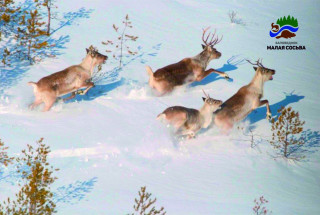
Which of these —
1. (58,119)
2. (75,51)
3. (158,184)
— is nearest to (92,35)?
(75,51)

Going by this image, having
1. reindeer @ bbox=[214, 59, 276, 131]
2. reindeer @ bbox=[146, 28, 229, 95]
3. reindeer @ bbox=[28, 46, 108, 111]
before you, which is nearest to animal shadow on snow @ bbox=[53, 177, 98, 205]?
reindeer @ bbox=[28, 46, 108, 111]

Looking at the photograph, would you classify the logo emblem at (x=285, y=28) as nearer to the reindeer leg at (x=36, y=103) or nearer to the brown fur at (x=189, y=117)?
Answer: the brown fur at (x=189, y=117)

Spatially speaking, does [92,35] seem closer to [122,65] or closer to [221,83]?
[122,65]

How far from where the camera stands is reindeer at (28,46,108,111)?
508 inches

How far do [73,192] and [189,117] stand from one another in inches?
132

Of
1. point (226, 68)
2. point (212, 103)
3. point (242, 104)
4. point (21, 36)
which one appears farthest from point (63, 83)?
point (226, 68)

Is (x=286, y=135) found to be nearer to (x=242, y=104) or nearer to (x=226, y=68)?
(x=242, y=104)

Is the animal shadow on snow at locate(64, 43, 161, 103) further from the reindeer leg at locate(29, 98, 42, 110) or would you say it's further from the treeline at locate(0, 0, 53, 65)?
the treeline at locate(0, 0, 53, 65)

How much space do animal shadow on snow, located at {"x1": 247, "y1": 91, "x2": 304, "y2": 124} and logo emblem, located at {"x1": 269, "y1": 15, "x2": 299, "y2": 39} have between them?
5.56 m

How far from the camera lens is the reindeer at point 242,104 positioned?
13.0 m

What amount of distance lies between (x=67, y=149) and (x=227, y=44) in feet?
30.7

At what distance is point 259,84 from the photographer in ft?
46.5

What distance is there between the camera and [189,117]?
12172 mm

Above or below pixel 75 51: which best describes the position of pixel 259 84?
below
